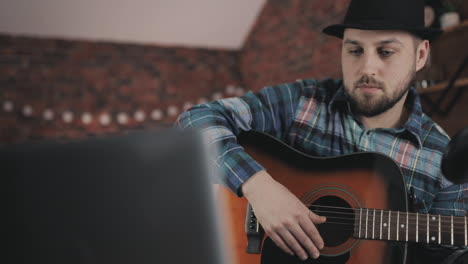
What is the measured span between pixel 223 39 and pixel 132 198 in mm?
4504

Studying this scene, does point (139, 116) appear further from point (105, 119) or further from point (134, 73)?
point (134, 73)

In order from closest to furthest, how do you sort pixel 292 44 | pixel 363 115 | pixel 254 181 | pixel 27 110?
1. pixel 254 181
2. pixel 363 115
3. pixel 292 44
4. pixel 27 110

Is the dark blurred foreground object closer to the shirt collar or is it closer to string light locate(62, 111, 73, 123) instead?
the shirt collar

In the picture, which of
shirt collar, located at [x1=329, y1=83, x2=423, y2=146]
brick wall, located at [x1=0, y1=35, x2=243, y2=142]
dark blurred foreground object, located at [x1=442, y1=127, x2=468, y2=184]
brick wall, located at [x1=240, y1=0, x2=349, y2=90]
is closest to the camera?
dark blurred foreground object, located at [x1=442, y1=127, x2=468, y2=184]

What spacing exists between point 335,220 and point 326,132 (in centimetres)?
32

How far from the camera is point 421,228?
3.10ft

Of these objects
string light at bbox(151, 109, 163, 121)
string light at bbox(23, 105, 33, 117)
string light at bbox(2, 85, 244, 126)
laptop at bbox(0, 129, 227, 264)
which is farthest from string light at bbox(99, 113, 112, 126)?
laptop at bbox(0, 129, 227, 264)

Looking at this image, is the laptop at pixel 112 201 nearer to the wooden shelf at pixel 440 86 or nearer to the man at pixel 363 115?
the man at pixel 363 115

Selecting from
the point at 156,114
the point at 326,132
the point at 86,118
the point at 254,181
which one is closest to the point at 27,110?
the point at 86,118

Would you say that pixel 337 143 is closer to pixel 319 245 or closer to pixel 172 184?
pixel 319 245

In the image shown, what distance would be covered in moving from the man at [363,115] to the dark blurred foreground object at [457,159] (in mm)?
172

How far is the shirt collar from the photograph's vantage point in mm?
1198

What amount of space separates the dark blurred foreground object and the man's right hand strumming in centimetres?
28

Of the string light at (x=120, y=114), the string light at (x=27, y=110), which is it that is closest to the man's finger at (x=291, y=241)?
the string light at (x=120, y=114)
